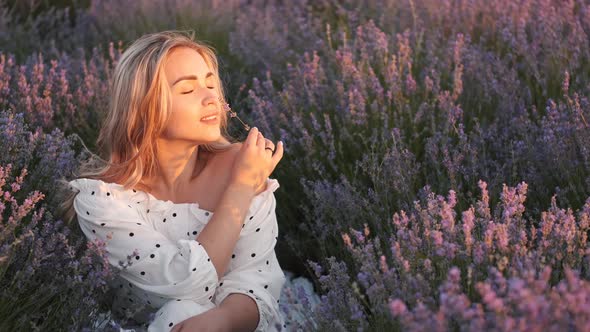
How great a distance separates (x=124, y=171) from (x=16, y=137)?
15.4 inches

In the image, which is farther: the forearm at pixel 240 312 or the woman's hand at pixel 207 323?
the forearm at pixel 240 312

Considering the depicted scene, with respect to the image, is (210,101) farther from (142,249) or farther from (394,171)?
(394,171)

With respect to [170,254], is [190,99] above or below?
above

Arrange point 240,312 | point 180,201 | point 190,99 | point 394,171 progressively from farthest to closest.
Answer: point 394,171
point 180,201
point 190,99
point 240,312

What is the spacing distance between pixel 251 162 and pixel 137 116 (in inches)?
17.0

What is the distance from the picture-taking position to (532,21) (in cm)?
410

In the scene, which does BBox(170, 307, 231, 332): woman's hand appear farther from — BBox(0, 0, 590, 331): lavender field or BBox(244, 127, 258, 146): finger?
BBox(244, 127, 258, 146): finger

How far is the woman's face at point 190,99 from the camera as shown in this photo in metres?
2.55

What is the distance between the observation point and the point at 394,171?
2.86 metres

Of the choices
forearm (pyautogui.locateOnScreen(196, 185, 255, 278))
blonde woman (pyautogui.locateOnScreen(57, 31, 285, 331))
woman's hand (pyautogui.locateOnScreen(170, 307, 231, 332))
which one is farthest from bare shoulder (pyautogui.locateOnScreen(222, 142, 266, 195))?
woman's hand (pyautogui.locateOnScreen(170, 307, 231, 332))

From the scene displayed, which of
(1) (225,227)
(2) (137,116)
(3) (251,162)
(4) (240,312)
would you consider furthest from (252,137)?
(4) (240,312)

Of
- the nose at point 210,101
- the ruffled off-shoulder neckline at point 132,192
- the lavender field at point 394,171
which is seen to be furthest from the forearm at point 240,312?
the nose at point 210,101

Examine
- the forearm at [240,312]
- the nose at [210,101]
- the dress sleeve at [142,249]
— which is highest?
the nose at [210,101]

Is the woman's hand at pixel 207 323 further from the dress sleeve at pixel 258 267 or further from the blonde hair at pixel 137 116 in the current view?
the blonde hair at pixel 137 116
